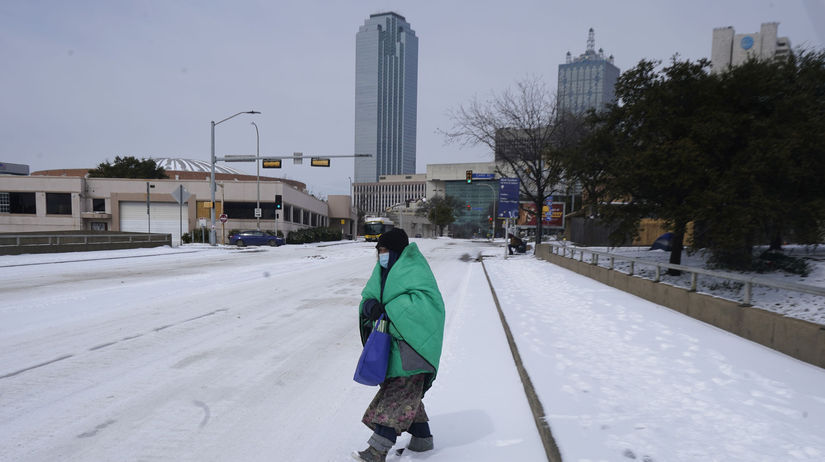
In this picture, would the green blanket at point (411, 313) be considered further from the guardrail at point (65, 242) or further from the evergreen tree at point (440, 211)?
the evergreen tree at point (440, 211)

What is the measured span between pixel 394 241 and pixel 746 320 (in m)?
6.59

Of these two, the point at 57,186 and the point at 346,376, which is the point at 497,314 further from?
the point at 57,186

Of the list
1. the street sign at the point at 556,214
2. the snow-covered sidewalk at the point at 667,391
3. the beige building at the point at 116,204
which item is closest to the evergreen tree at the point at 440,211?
the beige building at the point at 116,204

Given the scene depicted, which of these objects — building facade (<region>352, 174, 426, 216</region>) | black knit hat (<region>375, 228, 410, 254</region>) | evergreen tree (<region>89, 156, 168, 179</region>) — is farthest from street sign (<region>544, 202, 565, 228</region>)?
building facade (<region>352, 174, 426, 216</region>)

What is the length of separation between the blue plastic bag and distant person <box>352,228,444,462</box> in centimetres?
8

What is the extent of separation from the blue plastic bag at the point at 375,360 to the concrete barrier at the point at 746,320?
570cm

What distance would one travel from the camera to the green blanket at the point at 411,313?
2.93 m

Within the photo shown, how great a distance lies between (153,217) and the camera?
5319cm

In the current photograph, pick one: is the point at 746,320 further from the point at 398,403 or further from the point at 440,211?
the point at 440,211

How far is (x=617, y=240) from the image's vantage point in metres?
13.4

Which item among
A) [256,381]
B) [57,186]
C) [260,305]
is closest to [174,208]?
[57,186]

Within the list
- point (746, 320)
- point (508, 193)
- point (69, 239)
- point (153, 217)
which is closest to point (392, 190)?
point (153, 217)

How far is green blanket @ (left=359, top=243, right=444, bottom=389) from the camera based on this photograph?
9.61 ft

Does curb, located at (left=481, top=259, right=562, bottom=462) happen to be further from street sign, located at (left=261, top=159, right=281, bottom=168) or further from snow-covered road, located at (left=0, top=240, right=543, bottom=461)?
street sign, located at (left=261, top=159, right=281, bottom=168)
